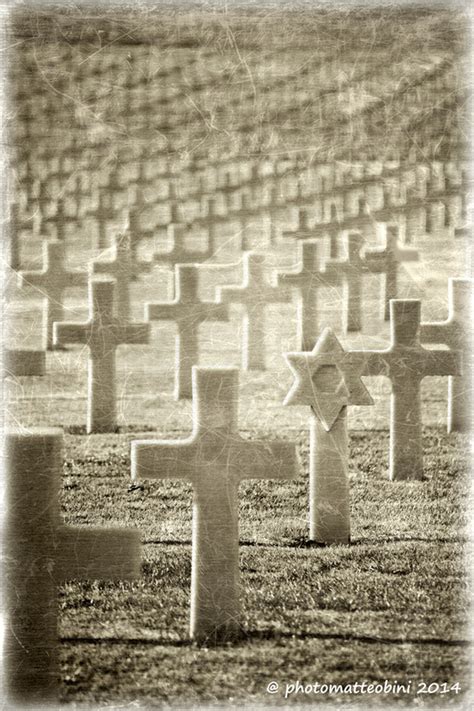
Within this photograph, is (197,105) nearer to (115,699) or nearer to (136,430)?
(136,430)

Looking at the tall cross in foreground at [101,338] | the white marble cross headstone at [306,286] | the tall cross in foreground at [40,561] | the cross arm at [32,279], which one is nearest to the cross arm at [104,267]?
the tall cross in foreground at [101,338]

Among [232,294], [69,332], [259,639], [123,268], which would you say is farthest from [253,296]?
[259,639]

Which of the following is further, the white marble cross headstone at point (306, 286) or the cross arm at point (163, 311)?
the white marble cross headstone at point (306, 286)

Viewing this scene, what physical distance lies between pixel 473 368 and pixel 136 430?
131 cm

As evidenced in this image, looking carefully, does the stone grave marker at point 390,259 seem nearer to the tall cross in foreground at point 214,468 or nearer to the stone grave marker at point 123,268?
the stone grave marker at point 123,268

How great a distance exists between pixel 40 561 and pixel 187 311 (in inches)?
68.6

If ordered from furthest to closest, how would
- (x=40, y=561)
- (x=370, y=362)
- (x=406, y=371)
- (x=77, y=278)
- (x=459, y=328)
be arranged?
(x=77, y=278), (x=459, y=328), (x=406, y=371), (x=370, y=362), (x=40, y=561)

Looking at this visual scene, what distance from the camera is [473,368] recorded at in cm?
345

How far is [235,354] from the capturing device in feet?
14.4

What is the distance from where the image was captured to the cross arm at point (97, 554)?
238 centimetres

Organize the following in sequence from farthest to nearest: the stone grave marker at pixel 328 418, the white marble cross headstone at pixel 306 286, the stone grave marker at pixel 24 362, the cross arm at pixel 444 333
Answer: the white marble cross headstone at pixel 306 286 → the cross arm at pixel 444 333 → the stone grave marker at pixel 24 362 → the stone grave marker at pixel 328 418

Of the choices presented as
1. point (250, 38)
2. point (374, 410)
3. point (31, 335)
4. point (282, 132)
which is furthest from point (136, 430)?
point (250, 38)

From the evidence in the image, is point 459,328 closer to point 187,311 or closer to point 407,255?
point 407,255

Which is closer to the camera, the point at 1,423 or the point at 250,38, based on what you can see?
the point at 1,423
